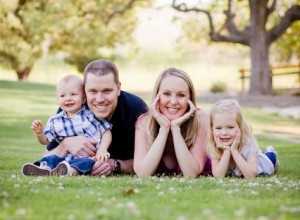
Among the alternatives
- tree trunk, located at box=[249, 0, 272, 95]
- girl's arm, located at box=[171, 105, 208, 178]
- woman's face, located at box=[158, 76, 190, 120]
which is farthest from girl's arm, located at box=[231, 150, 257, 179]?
tree trunk, located at box=[249, 0, 272, 95]

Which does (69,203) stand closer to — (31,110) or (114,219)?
(114,219)

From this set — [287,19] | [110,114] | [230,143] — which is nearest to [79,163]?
[110,114]

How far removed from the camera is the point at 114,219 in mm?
4070

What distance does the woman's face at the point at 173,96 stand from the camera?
23.7 ft

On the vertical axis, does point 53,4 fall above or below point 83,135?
above

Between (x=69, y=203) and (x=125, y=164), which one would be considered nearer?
(x=69, y=203)

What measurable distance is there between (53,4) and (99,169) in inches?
1188

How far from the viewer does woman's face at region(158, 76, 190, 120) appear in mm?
7230

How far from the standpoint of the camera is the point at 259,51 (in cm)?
2888

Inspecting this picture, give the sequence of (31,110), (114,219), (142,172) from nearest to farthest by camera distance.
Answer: (114,219)
(142,172)
(31,110)

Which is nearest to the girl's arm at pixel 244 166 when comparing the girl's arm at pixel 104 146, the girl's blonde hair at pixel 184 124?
the girl's blonde hair at pixel 184 124

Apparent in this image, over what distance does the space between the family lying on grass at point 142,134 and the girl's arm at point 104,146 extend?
0.01 metres

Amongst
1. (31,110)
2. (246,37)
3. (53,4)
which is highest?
(53,4)

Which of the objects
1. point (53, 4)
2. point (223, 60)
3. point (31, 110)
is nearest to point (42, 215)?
point (31, 110)
